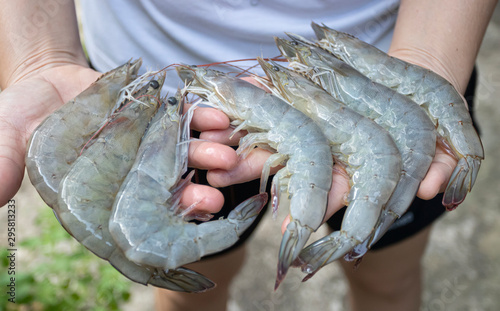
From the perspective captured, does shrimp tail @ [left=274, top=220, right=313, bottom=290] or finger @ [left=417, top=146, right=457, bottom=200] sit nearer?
shrimp tail @ [left=274, top=220, right=313, bottom=290]

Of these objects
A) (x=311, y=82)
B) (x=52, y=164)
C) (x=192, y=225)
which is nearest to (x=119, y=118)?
(x=52, y=164)

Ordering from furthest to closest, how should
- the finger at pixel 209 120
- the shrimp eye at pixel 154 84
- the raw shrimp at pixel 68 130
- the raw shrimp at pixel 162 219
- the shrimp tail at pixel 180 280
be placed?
the shrimp eye at pixel 154 84 < the finger at pixel 209 120 < the raw shrimp at pixel 68 130 < the shrimp tail at pixel 180 280 < the raw shrimp at pixel 162 219

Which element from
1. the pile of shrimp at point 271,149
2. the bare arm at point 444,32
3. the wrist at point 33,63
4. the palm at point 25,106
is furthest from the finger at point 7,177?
the bare arm at point 444,32

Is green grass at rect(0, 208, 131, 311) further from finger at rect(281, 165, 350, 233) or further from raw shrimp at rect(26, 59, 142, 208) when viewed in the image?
finger at rect(281, 165, 350, 233)

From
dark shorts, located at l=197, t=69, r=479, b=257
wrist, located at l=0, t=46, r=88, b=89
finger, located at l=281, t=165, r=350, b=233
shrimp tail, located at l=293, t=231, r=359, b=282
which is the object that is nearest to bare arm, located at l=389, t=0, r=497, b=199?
dark shorts, located at l=197, t=69, r=479, b=257

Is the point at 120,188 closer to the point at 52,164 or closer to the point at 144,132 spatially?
the point at 52,164

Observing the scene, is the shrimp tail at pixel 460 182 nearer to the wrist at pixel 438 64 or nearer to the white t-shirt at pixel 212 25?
the wrist at pixel 438 64
